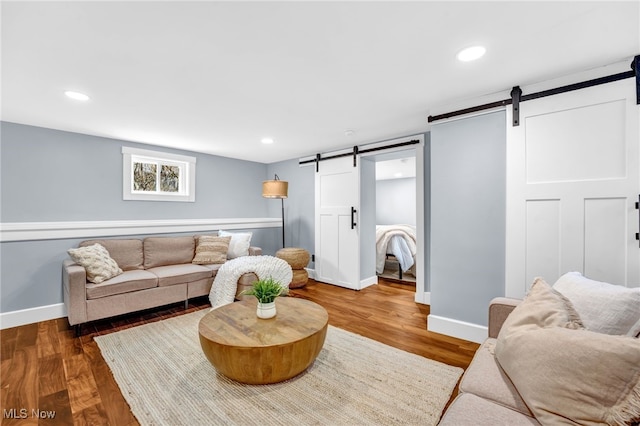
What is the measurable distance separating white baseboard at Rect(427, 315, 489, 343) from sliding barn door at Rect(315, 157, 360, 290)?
1541mm

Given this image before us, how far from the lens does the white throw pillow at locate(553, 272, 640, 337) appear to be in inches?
44.0

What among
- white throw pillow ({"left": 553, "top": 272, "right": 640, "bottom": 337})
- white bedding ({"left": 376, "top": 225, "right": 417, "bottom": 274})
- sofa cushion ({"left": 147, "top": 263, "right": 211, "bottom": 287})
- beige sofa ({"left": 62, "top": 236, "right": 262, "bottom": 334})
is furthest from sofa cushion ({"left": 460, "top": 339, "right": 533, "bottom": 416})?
white bedding ({"left": 376, "top": 225, "right": 417, "bottom": 274})

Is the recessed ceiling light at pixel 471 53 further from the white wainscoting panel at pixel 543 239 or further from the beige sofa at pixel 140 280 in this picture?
the beige sofa at pixel 140 280

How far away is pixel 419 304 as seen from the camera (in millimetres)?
3492

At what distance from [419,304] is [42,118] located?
4.76 meters

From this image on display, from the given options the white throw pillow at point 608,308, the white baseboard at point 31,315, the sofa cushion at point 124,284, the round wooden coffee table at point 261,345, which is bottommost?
the white baseboard at point 31,315

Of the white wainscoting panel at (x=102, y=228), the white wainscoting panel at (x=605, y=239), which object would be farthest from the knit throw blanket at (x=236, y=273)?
the white wainscoting panel at (x=605, y=239)

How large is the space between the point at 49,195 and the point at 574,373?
4.61 meters

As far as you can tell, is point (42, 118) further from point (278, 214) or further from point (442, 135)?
point (442, 135)

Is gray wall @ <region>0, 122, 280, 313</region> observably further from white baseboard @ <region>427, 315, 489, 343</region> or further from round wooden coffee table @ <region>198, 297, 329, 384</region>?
white baseboard @ <region>427, 315, 489, 343</region>

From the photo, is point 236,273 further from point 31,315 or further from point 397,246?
point 397,246

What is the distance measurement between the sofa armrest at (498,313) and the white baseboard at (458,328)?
91cm

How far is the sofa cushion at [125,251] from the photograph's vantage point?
3273 millimetres

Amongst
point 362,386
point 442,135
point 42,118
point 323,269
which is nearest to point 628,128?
point 442,135
